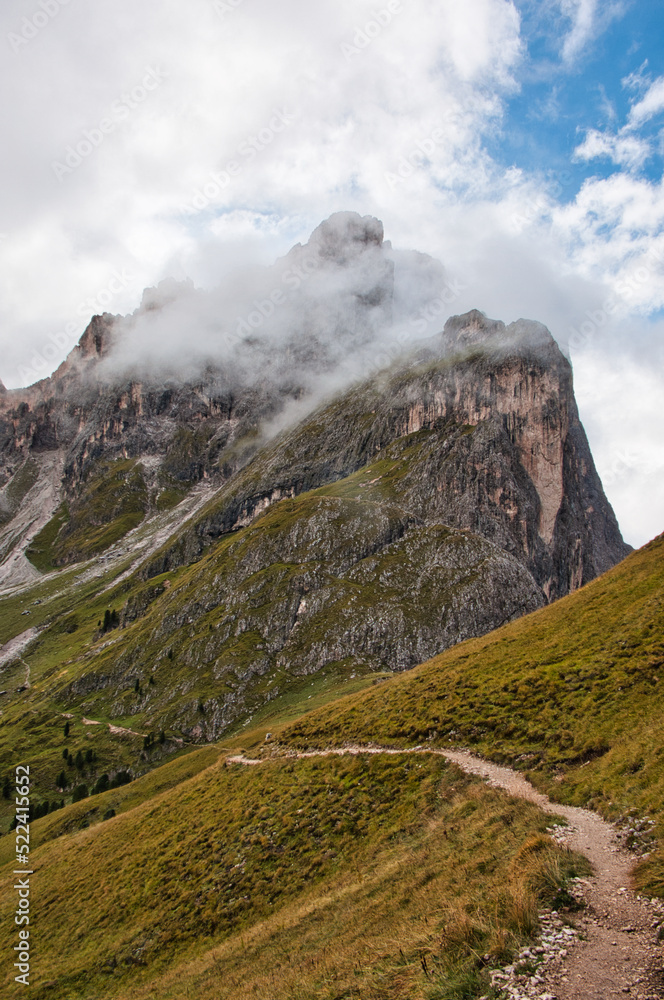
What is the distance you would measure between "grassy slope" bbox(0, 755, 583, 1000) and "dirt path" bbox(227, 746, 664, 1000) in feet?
3.83

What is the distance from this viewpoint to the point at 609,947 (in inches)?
492

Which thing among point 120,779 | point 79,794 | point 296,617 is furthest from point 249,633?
point 79,794

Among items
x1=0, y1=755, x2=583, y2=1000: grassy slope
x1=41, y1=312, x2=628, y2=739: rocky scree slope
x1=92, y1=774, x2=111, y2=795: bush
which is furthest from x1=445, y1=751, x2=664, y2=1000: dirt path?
x1=41, y1=312, x2=628, y2=739: rocky scree slope

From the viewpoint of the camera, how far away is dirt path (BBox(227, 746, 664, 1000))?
1123 cm

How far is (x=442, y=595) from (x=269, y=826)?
12072 cm

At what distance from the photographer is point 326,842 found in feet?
105

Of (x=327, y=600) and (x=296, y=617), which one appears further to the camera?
(x=327, y=600)

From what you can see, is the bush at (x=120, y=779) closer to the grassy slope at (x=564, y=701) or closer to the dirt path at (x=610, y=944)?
the grassy slope at (x=564, y=701)

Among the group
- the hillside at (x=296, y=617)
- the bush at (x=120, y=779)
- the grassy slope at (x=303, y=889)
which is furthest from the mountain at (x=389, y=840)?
the hillside at (x=296, y=617)

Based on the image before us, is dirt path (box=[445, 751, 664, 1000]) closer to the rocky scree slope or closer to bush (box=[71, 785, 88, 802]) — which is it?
bush (box=[71, 785, 88, 802])

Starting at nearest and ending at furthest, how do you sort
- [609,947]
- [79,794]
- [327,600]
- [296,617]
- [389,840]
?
[609,947] < [389,840] < [79,794] < [296,617] < [327,600]

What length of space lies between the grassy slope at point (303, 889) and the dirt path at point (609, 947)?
1168mm

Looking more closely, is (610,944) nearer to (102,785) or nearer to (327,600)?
(102,785)

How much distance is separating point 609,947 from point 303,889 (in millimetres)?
22016
